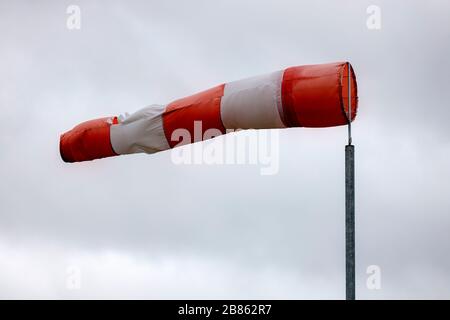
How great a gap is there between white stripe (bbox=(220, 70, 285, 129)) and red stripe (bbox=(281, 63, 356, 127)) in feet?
0.76

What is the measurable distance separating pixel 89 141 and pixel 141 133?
1.60m

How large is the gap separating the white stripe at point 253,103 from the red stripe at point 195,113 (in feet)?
0.67

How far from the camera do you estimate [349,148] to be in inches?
629

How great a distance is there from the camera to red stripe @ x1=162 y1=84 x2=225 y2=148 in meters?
18.6

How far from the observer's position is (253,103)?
59.2 feet

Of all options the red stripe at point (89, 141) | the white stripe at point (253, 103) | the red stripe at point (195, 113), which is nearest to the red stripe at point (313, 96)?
the white stripe at point (253, 103)

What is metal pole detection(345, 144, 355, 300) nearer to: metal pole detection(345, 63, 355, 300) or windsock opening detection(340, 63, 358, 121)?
metal pole detection(345, 63, 355, 300)

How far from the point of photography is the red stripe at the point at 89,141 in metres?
20.8

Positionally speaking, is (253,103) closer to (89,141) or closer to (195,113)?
(195,113)

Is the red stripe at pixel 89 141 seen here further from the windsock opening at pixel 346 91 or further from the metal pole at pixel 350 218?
the metal pole at pixel 350 218

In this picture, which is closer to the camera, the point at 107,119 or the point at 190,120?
the point at 190,120
